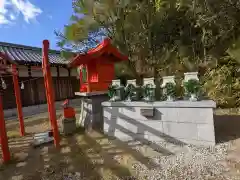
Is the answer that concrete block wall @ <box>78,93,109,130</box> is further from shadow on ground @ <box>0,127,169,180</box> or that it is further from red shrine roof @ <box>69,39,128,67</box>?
red shrine roof @ <box>69,39,128,67</box>

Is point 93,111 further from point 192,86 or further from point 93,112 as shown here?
point 192,86

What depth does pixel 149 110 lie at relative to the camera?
5.03 metres

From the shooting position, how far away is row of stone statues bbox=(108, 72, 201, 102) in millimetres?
4664

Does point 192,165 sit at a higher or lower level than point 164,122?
lower

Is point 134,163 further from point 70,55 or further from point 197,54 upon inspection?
point 70,55

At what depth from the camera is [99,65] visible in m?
6.63

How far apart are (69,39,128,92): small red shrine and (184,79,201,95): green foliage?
→ 10.1 ft

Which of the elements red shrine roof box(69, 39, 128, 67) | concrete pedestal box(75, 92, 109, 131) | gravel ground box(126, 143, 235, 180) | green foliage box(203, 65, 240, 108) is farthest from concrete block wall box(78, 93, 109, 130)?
green foliage box(203, 65, 240, 108)

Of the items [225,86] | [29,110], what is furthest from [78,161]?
[29,110]

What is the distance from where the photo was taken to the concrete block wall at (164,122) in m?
4.41

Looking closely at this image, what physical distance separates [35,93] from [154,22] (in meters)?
9.60

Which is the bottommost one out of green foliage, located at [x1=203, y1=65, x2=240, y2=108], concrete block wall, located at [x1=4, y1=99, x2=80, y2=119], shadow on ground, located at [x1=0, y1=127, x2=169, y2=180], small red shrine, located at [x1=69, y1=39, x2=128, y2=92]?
shadow on ground, located at [x1=0, y1=127, x2=169, y2=180]

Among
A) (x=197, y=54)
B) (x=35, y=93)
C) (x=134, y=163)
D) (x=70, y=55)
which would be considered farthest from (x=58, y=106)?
(x=134, y=163)

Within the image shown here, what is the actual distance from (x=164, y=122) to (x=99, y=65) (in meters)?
3.11
